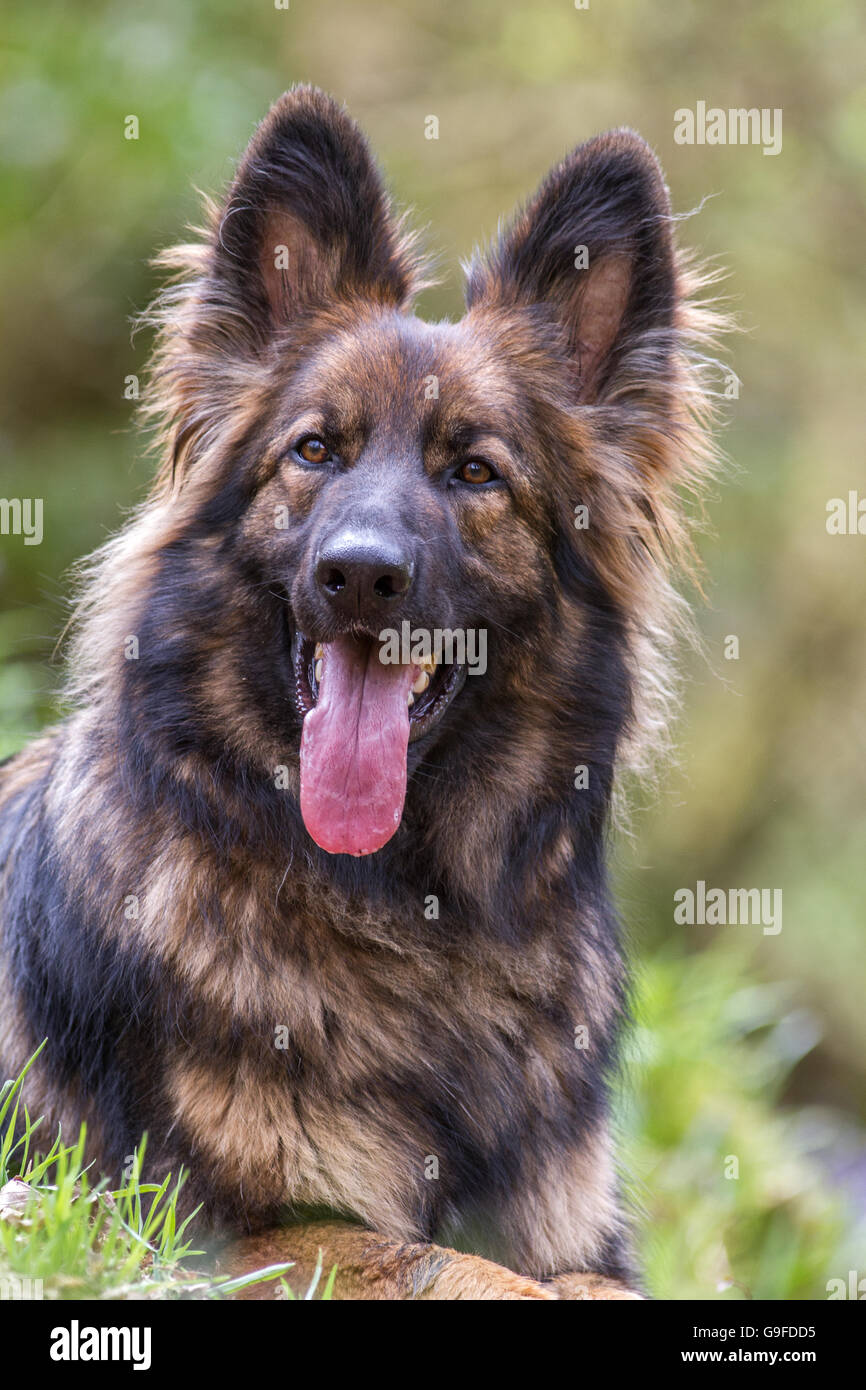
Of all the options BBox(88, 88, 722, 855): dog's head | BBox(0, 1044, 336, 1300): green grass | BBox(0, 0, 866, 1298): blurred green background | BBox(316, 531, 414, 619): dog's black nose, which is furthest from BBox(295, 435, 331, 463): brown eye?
BBox(0, 0, 866, 1298): blurred green background

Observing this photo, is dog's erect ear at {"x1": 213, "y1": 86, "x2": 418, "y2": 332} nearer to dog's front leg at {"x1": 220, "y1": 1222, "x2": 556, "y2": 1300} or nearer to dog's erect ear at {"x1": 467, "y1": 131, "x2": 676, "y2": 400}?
dog's erect ear at {"x1": 467, "y1": 131, "x2": 676, "y2": 400}

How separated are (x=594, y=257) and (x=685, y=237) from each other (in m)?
6.64

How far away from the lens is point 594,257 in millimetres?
4430

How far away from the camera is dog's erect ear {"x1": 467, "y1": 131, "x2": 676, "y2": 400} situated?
4285mm

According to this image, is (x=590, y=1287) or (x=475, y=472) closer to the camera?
(x=590, y=1287)

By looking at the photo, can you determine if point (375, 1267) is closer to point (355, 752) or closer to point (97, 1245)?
point (97, 1245)

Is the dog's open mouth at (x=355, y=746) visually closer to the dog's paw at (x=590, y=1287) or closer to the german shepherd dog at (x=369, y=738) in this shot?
the german shepherd dog at (x=369, y=738)

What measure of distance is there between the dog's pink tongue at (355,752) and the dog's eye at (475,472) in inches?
25.5

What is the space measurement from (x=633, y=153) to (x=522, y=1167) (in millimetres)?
3026

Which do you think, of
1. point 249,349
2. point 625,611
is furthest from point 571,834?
point 249,349

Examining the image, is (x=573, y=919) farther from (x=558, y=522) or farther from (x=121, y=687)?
(x=121, y=687)

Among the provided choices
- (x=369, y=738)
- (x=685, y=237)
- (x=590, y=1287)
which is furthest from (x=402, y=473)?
(x=685, y=237)

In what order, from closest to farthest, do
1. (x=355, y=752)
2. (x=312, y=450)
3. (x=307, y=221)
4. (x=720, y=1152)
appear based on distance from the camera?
(x=355, y=752) < (x=312, y=450) < (x=307, y=221) < (x=720, y=1152)

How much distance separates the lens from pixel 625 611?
4.52 metres
